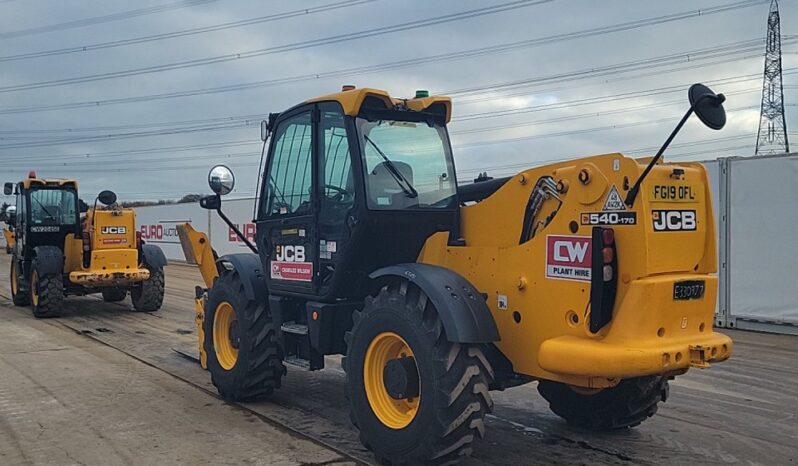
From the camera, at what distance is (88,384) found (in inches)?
305

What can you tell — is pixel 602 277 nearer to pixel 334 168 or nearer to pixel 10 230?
pixel 334 168

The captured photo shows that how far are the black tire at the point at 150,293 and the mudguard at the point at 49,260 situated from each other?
4.61 feet

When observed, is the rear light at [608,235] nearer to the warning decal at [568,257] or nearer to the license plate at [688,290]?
the warning decal at [568,257]

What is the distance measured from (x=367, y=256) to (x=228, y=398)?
7.50 feet

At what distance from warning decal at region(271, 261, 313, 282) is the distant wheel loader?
26.9 ft

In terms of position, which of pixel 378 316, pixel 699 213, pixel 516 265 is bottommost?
pixel 378 316

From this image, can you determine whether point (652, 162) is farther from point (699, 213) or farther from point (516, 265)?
point (516, 265)

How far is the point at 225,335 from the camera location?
291 inches

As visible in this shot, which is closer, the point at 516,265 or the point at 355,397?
the point at 516,265

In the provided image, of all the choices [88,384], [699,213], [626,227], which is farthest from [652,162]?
[88,384]

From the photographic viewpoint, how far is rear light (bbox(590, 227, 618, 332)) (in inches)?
172

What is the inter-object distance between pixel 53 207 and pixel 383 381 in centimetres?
1196

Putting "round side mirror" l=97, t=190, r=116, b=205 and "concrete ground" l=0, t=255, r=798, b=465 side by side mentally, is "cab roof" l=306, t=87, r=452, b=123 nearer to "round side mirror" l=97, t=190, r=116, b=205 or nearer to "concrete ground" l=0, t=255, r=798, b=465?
"concrete ground" l=0, t=255, r=798, b=465

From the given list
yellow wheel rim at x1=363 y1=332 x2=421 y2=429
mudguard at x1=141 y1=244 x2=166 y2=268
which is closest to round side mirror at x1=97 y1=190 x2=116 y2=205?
mudguard at x1=141 y1=244 x2=166 y2=268
